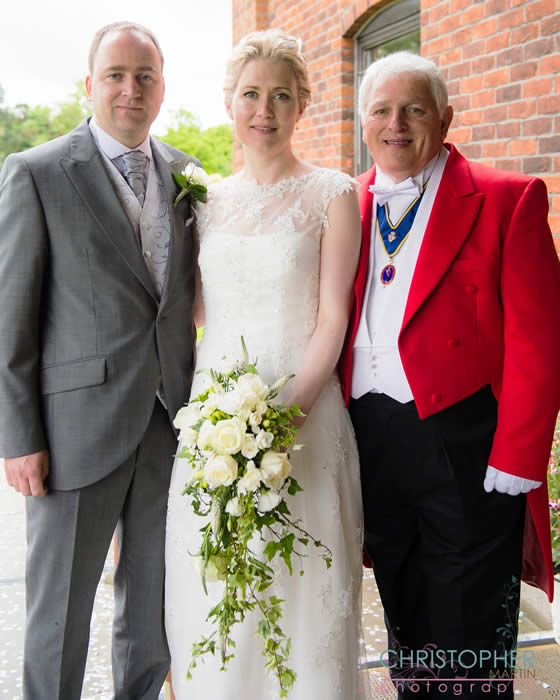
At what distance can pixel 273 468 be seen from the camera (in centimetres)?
169

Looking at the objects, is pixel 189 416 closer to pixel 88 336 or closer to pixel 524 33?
pixel 88 336

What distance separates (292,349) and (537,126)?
6.91 ft

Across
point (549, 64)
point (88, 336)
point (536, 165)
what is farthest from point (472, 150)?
point (88, 336)

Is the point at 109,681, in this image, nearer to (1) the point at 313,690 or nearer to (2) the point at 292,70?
(1) the point at 313,690

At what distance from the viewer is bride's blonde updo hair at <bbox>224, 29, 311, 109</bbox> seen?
206 centimetres

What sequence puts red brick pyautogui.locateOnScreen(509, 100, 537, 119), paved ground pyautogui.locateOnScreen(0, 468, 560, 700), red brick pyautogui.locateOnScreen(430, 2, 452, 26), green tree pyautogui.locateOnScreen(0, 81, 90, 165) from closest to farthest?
1. paved ground pyautogui.locateOnScreen(0, 468, 560, 700)
2. red brick pyautogui.locateOnScreen(509, 100, 537, 119)
3. red brick pyautogui.locateOnScreen(430, 2, 452, 26)
4. green tree pyautogui.locateOnScreen(0, 81, 90, 165)

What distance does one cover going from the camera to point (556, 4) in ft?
10.6

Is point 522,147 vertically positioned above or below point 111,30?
above

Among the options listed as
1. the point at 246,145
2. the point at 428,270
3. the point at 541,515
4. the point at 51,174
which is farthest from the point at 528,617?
the point at 51,174

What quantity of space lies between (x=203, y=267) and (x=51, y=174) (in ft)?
1.70

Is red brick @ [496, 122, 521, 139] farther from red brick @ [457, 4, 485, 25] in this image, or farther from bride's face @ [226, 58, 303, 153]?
bride's face @ [226, 58, 303, 153]

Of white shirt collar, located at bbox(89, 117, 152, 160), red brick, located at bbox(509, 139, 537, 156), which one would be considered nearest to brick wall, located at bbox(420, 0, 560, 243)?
red brick, located at bbox(509, 139, 537, 156)

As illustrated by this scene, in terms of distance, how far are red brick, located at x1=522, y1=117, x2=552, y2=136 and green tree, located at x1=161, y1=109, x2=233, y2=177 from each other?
7.17 meters

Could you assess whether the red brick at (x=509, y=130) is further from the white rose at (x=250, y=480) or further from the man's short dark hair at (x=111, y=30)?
the white rose at (x=250, y=480)
